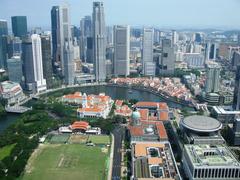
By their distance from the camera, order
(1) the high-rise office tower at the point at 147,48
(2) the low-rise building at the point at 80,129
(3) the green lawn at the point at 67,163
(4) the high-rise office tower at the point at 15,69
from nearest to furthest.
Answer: (3) the green lawn at the point at 67,163
(2) the low-rise building at the point at 80,129
(4) the high-rise office tower at the point at 15,69
(1) the high-rise office tower at the point at 147,48

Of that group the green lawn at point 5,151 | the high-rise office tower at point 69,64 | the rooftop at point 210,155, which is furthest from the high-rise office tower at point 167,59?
the green lawn at point 5,151

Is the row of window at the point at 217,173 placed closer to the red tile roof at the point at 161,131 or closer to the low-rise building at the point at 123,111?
the red tile roof at the point at 161,131

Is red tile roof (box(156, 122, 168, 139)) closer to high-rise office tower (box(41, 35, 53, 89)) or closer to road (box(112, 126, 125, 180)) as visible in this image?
road (box(112, 126, 125, 180))

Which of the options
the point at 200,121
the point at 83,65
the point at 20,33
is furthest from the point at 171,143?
the point at 20,33

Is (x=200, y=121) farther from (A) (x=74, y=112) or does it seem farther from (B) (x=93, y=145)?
(A) (x=74, y=112)

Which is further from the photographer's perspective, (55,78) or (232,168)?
(55,78)

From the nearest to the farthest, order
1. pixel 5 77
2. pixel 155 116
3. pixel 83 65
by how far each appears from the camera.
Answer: pixel 155 116 < pixel 5 77 < pixel 83 65

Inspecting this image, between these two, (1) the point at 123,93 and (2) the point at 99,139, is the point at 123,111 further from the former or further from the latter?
(1) the point at 123,93

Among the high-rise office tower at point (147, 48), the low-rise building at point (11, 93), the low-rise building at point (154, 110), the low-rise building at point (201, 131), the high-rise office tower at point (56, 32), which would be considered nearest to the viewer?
the low-rise building at point (201, 131)
